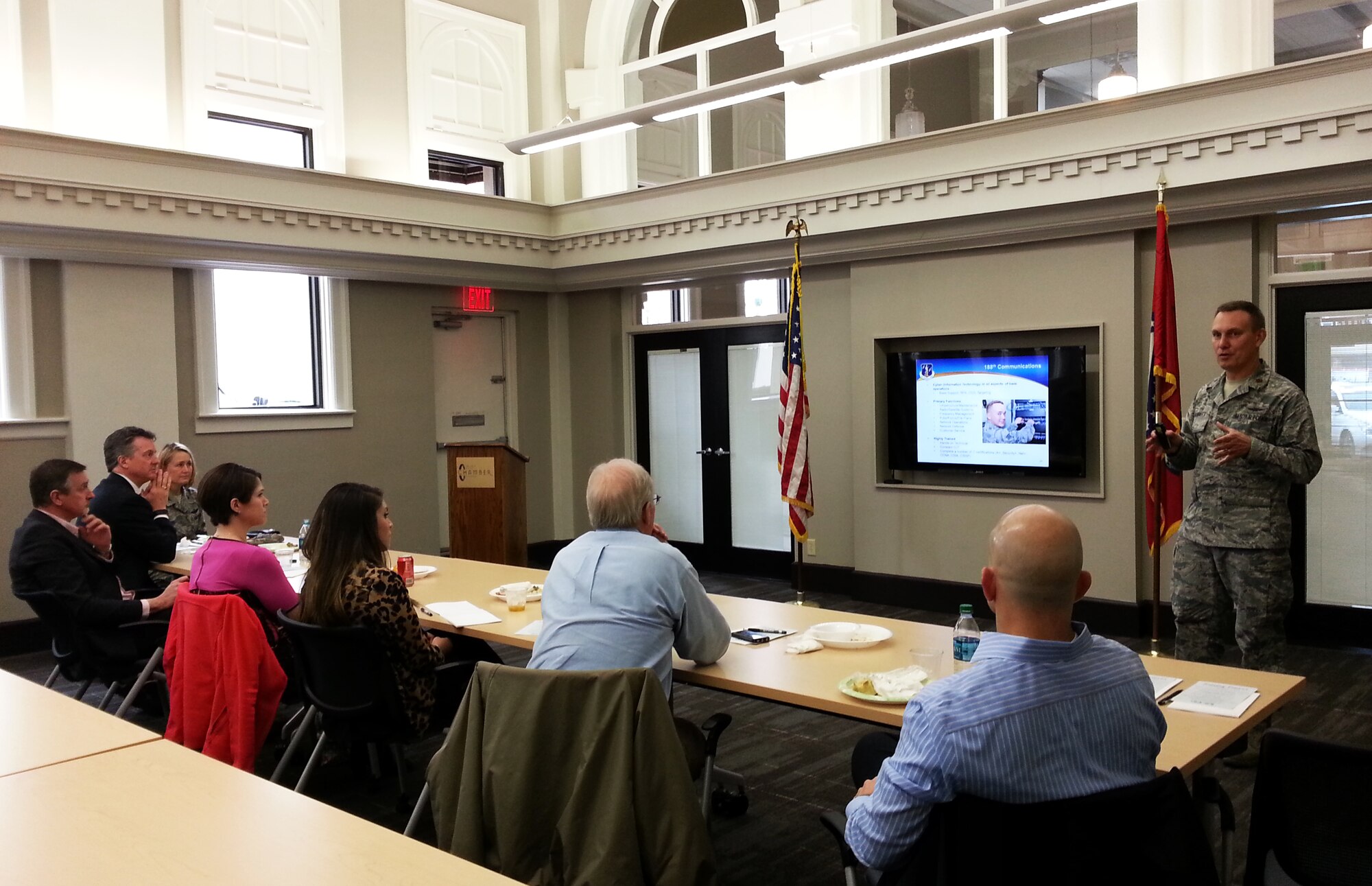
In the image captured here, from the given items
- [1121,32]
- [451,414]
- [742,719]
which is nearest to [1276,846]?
[742,719]

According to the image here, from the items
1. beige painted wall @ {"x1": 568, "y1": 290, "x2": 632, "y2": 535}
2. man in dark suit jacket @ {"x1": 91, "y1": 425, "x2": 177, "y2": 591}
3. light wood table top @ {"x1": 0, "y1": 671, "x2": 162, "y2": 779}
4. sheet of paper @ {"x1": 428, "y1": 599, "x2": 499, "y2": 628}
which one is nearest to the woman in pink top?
sheet of paper @ {"x1": 428, "y1": 599, "x2": 499, "y2": 628}

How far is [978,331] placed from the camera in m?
6.82

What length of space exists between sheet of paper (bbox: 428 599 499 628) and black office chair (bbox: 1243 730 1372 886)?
248cm

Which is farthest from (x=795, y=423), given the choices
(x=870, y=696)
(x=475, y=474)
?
(x=870, y=696)

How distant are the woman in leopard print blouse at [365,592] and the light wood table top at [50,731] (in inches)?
32.0

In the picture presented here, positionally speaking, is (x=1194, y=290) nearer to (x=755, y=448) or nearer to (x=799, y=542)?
(x=799, y=542)

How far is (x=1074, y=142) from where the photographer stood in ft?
Answer: 20.0

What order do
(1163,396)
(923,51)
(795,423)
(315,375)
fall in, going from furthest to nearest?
(315,375) → (795,423) → (923,51) → (1163,396)

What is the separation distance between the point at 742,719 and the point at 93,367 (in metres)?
4.91

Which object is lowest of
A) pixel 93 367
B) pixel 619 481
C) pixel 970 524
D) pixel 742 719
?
pixel 742 719

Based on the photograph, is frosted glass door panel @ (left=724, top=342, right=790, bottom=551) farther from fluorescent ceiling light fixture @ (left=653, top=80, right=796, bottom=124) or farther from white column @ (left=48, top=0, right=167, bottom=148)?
white column @ (left=48, top=0, right=167, bottom=148)

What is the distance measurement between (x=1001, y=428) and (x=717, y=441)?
104 inches

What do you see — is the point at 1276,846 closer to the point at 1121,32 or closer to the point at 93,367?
the point at 1121,32

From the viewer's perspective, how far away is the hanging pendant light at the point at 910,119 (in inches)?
283
